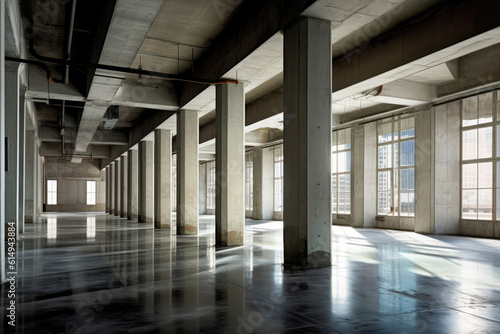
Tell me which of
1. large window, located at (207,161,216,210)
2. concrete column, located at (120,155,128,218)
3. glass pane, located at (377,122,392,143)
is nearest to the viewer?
glass pane, located at (377,122,392,143)

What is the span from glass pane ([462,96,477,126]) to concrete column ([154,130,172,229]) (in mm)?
14827

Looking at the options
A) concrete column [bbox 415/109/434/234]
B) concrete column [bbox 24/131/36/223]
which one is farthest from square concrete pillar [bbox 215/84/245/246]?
concrete column [bbox 24/131/36/223]

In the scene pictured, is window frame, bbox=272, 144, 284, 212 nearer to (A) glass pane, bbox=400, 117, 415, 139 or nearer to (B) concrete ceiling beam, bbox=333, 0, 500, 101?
(A) glass pane, bbox=400, 117, 415, 139

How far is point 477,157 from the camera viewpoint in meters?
18.7

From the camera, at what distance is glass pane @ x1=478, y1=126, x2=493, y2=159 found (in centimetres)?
1823

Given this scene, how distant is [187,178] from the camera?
62.2 feet

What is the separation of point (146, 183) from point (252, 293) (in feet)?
73.2

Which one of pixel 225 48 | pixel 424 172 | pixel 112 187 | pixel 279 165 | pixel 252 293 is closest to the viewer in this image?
pixel 252 293

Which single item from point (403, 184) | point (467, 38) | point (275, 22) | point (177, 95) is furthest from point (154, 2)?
point (403, 184)

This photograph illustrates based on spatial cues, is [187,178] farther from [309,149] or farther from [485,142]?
[485,142]

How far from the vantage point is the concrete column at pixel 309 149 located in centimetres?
968

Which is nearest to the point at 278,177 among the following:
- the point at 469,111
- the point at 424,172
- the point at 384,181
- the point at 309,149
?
the point at 384,181

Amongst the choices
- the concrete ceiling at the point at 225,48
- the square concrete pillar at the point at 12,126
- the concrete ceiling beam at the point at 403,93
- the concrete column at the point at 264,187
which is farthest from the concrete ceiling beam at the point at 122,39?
the concrete column at the point at 264,187

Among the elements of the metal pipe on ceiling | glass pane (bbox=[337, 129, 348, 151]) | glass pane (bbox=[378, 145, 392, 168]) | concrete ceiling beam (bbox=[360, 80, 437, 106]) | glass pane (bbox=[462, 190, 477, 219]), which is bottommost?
glass pane (bbox=[462, 190, 477, 219])
